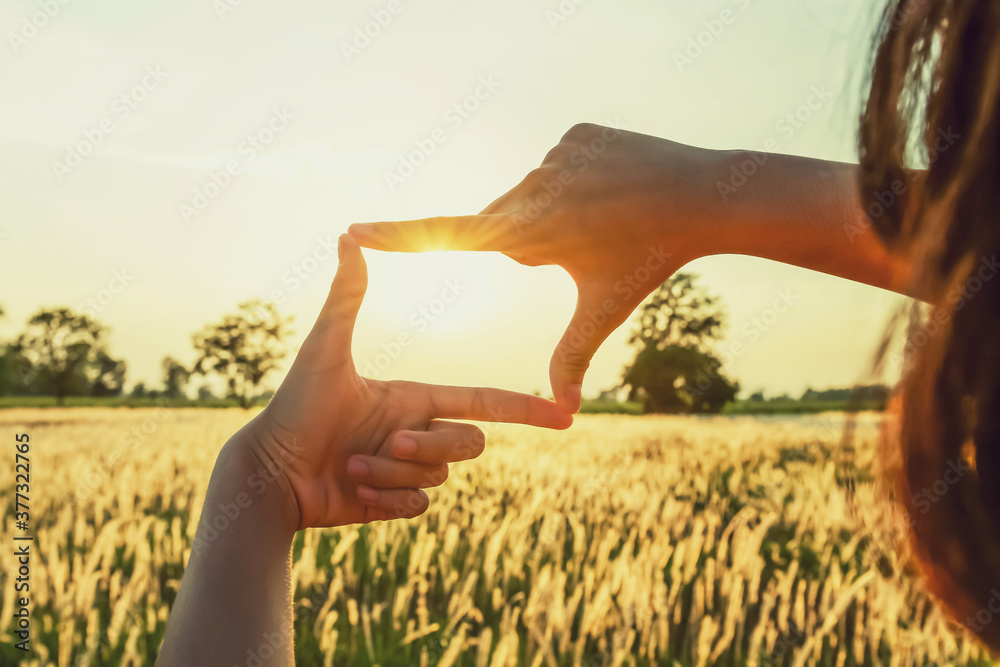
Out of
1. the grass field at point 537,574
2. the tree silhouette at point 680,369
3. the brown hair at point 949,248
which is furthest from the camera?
the tree silhouette at point 680,369

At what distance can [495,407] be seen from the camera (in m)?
1.63

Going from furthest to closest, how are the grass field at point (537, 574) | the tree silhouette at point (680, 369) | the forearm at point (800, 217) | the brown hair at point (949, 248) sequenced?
1. the tree silhouette at point (680, 369)
2. the grass field at point (537, 574)
3. the forearm at point (800, 217)
4. the brown hair at point (949, 248)

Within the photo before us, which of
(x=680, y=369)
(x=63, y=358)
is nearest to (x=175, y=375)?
(x=63, y=358)

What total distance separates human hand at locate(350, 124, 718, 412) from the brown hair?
0.50 meters

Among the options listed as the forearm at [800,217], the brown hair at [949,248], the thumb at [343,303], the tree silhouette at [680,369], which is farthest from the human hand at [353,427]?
the tree silhouette at [680,369]

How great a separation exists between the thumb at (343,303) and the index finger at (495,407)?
271 mm

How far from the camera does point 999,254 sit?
0.87m

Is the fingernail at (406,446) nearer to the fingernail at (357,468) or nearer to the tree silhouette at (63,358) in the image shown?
the fingernail at (357,468)

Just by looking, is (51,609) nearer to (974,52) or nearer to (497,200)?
(497,200)

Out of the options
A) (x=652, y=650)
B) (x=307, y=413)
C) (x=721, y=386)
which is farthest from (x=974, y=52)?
(x=721, y=386)

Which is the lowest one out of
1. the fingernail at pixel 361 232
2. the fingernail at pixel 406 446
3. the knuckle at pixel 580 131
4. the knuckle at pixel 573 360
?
the fingernail at pixel 406 446

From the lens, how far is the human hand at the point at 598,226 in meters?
1.48

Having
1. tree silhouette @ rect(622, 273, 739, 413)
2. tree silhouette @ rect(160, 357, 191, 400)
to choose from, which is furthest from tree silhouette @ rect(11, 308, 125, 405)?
tree silhouette @ rect(622, 273, 739, 413)

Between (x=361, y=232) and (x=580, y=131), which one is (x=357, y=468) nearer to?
(x=361, y=232)
